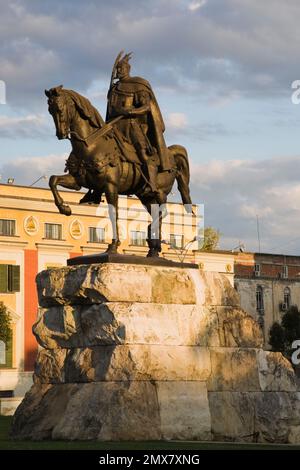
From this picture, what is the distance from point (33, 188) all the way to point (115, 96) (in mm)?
44235

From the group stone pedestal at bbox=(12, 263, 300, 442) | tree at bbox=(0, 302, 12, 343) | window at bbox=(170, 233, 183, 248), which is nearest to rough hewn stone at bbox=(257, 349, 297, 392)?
stone pedestal at bbox=(12, 263, 300, 442)

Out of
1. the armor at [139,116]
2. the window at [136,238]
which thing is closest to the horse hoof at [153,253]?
the armor at [139,116]

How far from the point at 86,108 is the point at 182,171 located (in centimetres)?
296

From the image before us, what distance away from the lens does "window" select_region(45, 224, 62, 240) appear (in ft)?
219

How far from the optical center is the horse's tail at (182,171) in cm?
2322

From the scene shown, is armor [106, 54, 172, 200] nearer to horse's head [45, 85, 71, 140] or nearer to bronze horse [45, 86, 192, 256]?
→ bronze horse [45, 86, 192, 256]

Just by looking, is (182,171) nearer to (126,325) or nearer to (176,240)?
(126,325)

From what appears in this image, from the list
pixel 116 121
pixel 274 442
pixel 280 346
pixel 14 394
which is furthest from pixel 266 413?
pixel 280 346

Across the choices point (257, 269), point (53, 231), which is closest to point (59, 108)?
point (53, 231)

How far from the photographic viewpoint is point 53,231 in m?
67.0

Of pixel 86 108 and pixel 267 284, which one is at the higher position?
pixel 267 284
